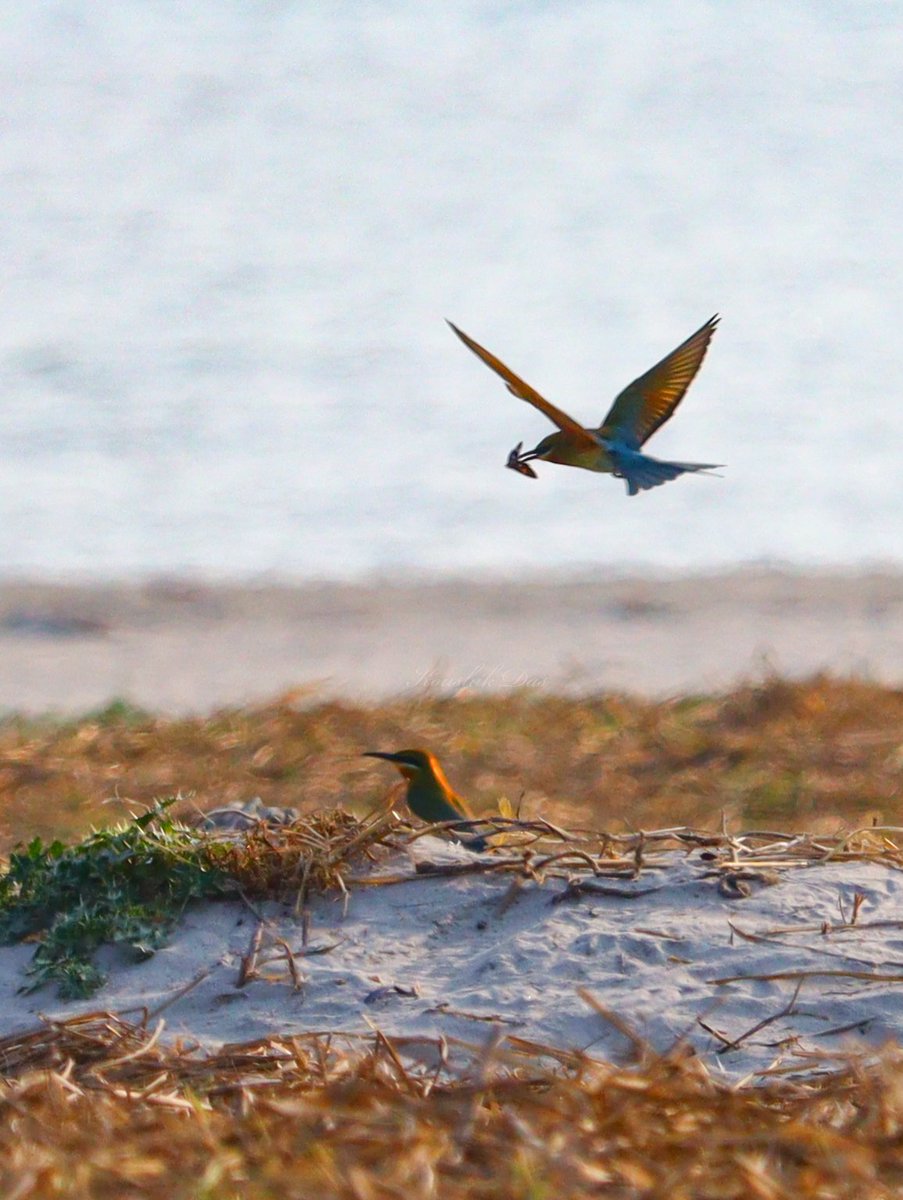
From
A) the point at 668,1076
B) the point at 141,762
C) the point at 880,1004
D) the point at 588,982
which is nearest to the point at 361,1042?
the point at 588,982

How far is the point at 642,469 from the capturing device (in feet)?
11.7

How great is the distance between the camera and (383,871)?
4.63m

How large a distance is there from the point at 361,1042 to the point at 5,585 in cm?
1228

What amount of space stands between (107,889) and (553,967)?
1.12m

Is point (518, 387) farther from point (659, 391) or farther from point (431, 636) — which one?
point (431, 636)

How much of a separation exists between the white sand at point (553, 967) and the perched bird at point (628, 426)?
1.10 m

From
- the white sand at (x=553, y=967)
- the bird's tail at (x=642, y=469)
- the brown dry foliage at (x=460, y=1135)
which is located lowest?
the white sand at (x=553, y=967)

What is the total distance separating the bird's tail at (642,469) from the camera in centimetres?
348

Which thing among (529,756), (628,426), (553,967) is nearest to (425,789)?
(553,967)

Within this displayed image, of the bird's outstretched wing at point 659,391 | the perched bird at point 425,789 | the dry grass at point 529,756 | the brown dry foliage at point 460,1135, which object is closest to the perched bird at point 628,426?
the bird's outstretched wing at point 659,391

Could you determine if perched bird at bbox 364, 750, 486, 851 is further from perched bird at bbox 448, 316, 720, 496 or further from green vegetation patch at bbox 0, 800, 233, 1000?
perched bird at bbox 448, 316, 720, 496

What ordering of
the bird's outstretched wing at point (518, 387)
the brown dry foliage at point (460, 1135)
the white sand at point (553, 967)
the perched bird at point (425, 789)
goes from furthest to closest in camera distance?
the perched bird at point (425, 789) → the white sand at point (553, 967) → the bird's outstretched wing at point (518, 387) → the brown dry foliage at point (460, 1135)

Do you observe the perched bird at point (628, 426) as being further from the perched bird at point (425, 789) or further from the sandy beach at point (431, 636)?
the sandy beach at point (431, 636)

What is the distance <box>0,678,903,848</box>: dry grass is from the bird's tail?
3.60 meters
